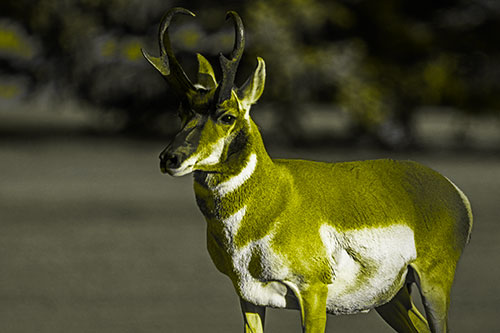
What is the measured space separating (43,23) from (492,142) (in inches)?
437

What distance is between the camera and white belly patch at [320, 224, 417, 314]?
2857 mm

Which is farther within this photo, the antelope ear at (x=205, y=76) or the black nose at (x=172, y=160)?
the antelope ear at (x=205, y=76)

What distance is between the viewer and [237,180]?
2797 millimetres

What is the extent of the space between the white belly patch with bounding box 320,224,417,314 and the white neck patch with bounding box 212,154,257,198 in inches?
13.6

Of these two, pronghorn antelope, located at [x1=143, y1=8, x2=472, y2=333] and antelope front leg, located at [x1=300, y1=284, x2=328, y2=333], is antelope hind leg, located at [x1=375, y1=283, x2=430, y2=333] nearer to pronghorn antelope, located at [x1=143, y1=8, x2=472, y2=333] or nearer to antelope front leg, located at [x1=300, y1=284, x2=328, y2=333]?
pronghorn antelope, located at [x1=143, y1=8, x2=472, y2=333]

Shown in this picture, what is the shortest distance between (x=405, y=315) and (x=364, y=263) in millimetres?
476

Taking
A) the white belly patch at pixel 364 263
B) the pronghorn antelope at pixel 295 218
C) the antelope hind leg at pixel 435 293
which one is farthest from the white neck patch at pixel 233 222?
the antelope hind leg at pixel 435 293

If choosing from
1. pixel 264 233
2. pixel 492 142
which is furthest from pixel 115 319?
pixel 492 142

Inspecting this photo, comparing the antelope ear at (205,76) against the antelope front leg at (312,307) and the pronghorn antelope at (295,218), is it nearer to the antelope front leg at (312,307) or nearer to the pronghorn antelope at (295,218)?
the pronghorn antelope at (295,218)

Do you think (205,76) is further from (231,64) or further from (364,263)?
(364,263)

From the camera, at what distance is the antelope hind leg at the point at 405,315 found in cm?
321

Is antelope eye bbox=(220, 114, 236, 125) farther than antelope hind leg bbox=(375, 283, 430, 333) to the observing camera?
No

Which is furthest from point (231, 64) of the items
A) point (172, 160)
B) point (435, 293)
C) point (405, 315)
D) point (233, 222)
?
point (405, 315)

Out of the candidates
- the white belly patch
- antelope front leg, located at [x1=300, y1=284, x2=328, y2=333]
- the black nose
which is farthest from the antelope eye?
antelope front leg, located at [x1=300, y1=284, x2=328, y2=333]
